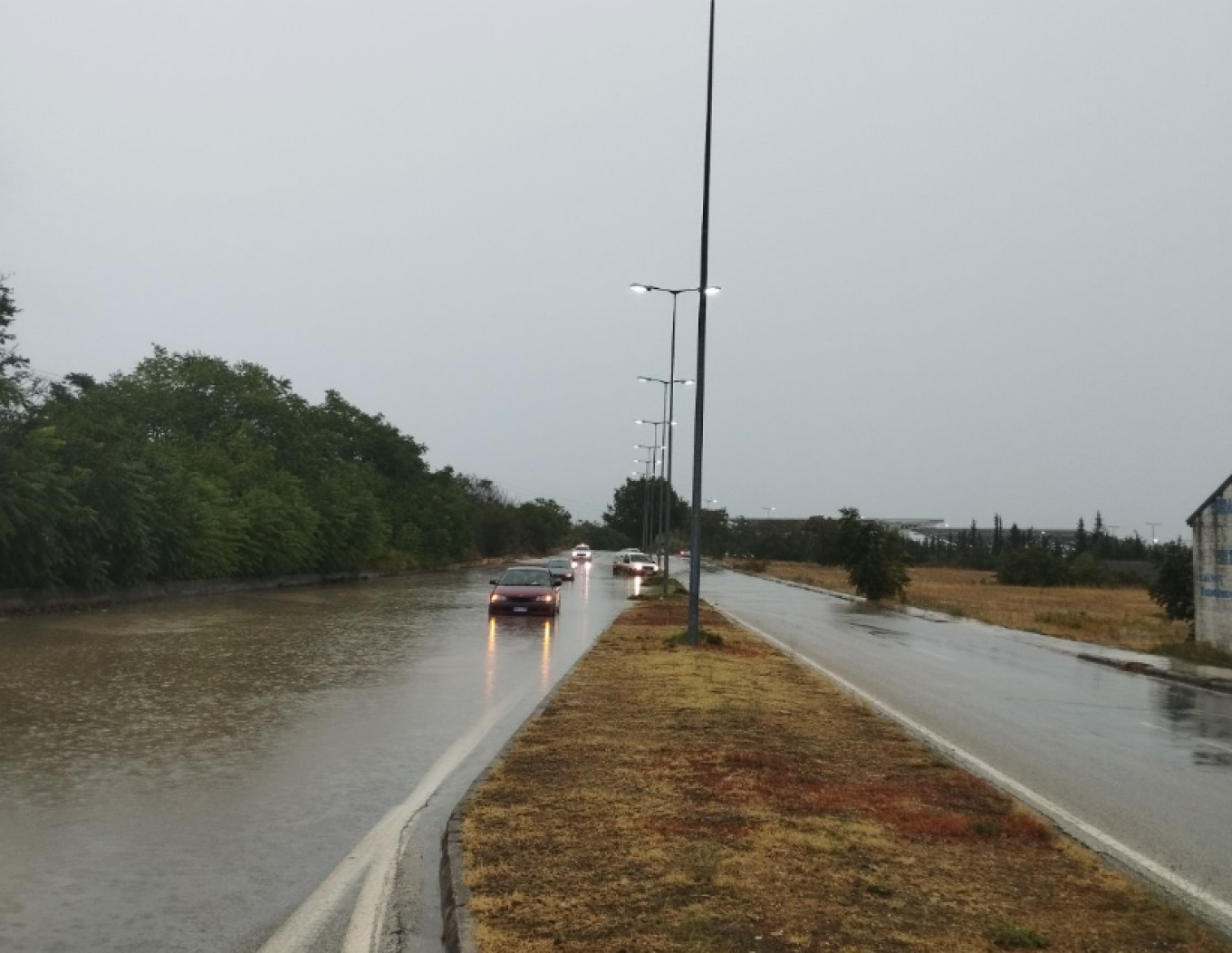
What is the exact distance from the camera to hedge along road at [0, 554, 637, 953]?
611 cm

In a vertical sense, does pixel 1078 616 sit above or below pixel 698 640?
above

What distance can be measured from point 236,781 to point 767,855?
4650 mm

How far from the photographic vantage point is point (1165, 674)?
74.0 feet

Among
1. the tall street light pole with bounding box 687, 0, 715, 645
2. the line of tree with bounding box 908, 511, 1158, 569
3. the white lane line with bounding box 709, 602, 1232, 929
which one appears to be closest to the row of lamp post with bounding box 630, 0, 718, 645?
the tall street light pole with bounding box 687, 0, 715, 645

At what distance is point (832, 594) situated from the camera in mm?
59125

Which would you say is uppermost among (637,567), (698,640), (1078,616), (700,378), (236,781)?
(700,378)

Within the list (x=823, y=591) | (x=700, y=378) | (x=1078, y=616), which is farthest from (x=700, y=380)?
(x=823, y=591)

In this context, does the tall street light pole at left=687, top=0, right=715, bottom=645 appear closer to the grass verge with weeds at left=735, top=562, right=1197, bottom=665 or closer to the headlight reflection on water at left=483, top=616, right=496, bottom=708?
the headlight reflection on water at left=483, top=616, right=496, bottom=708

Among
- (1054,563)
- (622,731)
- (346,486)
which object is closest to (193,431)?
(346,486)

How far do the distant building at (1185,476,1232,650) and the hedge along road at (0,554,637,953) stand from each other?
1466 cm

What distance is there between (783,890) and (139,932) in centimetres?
320

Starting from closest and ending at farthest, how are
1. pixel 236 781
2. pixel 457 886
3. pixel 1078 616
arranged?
pixel 457 886
pixel 236 781
pixel 1078 616

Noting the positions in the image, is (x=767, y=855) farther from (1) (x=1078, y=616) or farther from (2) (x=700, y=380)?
(1) (x=1078, y=616)

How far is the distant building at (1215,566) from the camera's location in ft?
87.0
